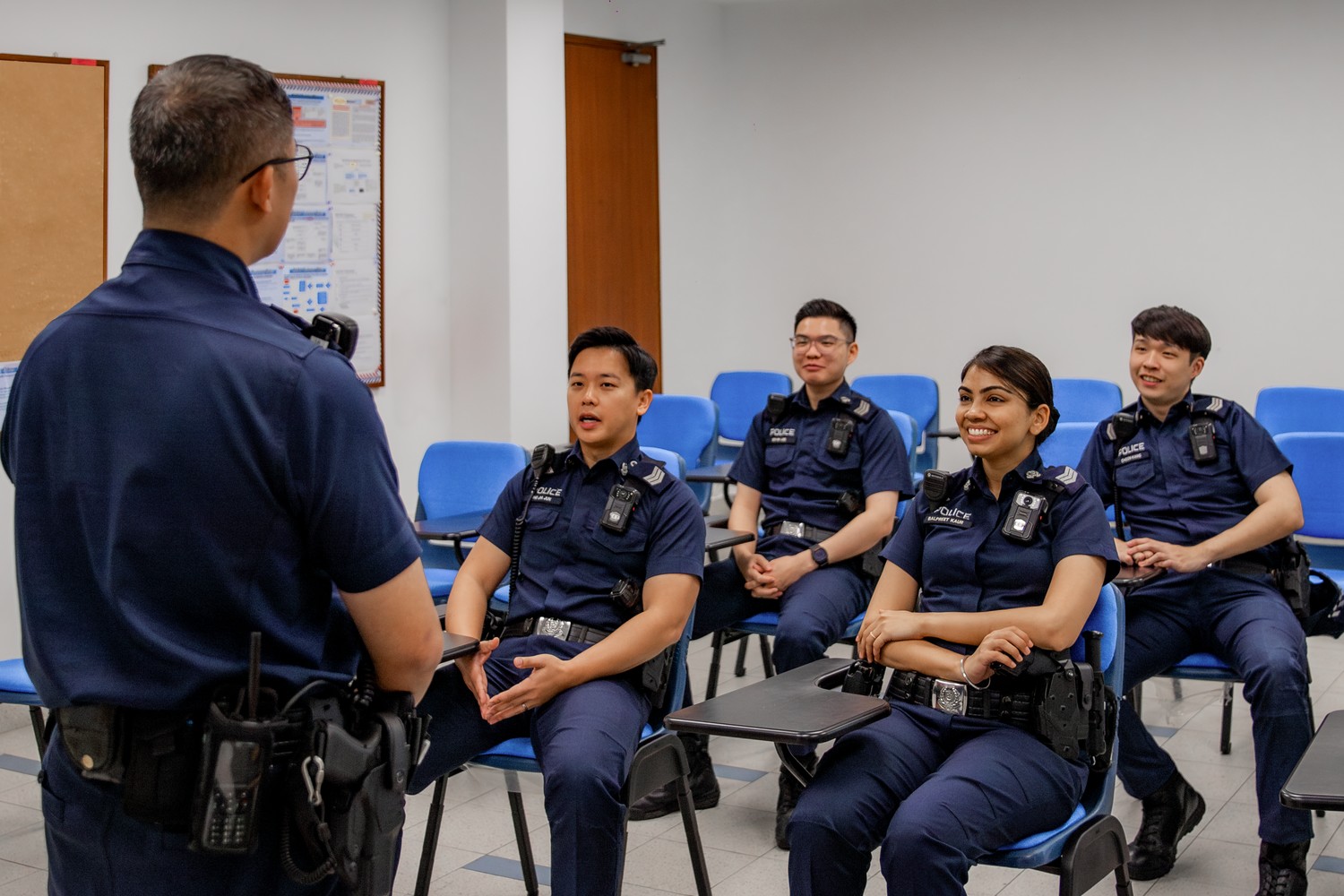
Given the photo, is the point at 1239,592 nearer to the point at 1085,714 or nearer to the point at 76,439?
the point at 1085,714

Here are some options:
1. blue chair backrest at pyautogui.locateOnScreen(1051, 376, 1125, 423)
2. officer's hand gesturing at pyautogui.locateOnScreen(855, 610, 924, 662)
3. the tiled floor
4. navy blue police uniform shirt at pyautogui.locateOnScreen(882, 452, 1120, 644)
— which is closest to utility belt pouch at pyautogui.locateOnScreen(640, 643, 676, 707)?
the tiled floor

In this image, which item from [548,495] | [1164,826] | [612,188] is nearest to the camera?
[548,495]

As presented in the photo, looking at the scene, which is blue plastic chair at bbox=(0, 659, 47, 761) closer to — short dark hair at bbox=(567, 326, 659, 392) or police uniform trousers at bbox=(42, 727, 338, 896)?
short dark hair at bbox=(567, 326, 659, 392)

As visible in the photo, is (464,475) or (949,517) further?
(464,475)

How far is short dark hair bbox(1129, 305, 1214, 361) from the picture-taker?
369 cm

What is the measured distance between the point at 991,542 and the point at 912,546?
0.18 meters

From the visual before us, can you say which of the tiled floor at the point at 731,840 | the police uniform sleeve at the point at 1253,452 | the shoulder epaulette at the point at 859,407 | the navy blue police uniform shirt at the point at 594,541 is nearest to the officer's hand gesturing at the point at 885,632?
the navy blue police uniform shirt at the point at 594,541

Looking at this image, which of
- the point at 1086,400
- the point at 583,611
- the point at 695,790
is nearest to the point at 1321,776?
the point at 583,611

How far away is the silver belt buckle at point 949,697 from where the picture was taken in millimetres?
2621

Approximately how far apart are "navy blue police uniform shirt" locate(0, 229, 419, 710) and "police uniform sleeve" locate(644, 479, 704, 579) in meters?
1.47

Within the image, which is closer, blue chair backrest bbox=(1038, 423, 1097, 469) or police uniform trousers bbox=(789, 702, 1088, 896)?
police uniform trousers bbox=(789, 702, 1088, 896)

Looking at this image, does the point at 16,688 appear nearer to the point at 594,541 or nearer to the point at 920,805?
the point at 594,541

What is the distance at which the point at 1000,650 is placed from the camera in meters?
2.53

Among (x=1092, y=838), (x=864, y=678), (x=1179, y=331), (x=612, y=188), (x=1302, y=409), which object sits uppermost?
(x=612, y=188)
